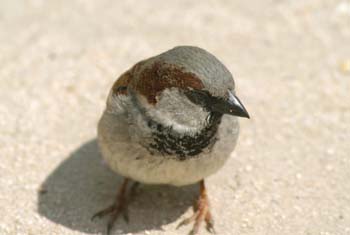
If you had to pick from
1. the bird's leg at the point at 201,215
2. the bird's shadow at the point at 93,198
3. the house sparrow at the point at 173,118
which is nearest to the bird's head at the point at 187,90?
the house sparrow at the point at 173,118

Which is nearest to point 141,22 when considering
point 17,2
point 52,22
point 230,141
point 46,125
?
point 52,22

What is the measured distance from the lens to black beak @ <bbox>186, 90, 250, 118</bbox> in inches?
144

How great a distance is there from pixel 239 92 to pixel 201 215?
1.51 m

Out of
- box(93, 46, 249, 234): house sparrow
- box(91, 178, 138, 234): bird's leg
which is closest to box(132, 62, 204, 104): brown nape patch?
box(93, 46, 249, 234): house sparrow

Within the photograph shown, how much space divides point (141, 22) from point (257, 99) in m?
1.57

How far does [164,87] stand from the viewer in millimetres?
3736

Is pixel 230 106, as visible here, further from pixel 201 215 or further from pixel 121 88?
pixel 201 215

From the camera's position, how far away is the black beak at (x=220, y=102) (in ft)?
12.0

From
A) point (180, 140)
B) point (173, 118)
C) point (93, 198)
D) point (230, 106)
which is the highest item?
point (230, 106)

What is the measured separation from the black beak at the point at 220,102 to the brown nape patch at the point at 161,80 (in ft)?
0.18

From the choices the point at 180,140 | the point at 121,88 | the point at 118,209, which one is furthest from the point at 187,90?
the point at 118,209

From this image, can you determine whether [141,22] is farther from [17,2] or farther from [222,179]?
[222,179]

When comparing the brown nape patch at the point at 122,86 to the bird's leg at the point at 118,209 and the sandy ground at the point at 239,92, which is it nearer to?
the bird's leg at the point at 118,209

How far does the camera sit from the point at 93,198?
4.61 m
